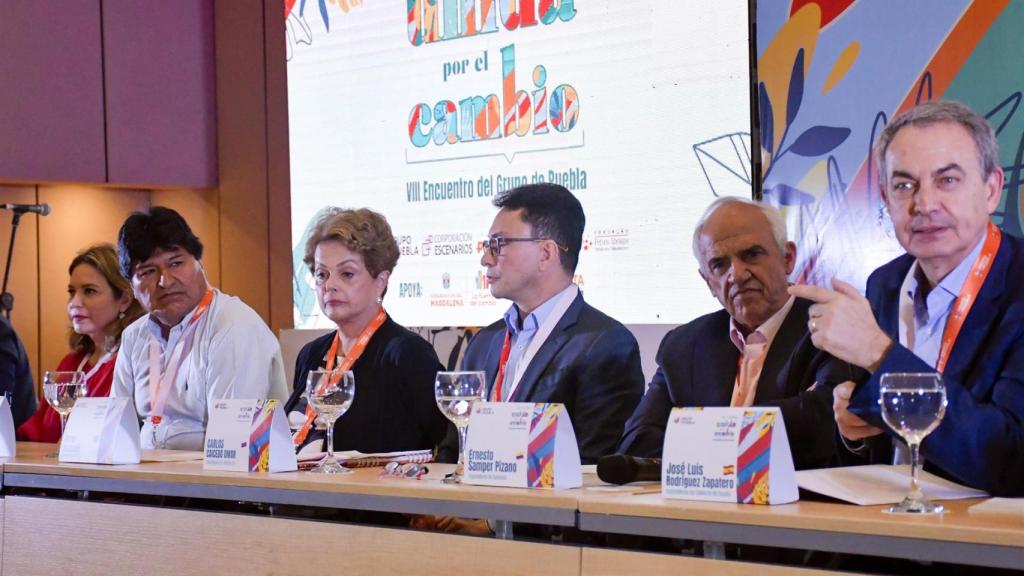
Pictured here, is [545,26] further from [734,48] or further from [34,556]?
[34,556]

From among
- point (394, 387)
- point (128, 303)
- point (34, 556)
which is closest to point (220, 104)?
point (128, 303)

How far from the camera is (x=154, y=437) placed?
3846mm

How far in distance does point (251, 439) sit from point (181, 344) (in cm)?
137

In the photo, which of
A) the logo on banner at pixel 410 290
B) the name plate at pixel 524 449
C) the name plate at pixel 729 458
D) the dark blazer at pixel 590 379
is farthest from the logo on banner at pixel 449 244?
the name plate at pixel 729 458

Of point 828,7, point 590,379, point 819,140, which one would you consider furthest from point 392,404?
point 828,7

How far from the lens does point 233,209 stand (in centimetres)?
641

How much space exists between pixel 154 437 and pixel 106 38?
289 centimetres

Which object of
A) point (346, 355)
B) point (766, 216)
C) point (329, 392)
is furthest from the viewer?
point (346, 355)

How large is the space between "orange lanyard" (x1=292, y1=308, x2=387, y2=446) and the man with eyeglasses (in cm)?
28

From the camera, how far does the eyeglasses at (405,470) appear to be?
8.09 feet

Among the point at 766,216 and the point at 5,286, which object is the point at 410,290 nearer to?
the point at 5,286

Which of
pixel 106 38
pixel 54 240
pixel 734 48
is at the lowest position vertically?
pixel 54 240

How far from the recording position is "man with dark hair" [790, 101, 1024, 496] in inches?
77.3

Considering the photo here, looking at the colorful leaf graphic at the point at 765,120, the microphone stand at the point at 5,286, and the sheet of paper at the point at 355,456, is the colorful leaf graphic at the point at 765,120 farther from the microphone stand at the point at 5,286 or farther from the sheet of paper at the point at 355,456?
the microphone stand at the point at 5,286
